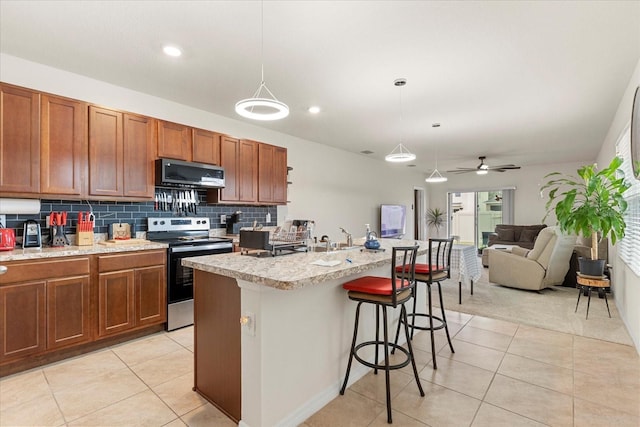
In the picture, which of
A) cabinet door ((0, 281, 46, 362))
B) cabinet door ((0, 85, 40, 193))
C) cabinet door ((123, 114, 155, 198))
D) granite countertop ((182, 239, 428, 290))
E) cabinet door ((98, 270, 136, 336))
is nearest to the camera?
granite countertop ((182, 239, 428, 290))

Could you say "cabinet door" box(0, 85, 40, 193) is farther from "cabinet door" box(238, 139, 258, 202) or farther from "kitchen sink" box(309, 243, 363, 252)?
"kitchen sink" box(309, 243, 363, 252)

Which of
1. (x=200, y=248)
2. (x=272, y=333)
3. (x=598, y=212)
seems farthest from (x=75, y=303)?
(x=598, y=212)

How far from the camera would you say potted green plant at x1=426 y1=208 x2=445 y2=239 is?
10.2 metres

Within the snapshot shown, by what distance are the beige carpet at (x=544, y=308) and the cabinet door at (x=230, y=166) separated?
3.11 meters

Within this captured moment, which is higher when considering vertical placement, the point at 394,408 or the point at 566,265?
the point at 566,265

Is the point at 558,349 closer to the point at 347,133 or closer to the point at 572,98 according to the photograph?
the point at 572,98

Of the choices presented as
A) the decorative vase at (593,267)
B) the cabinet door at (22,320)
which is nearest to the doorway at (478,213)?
the decorative vase at (593,267)

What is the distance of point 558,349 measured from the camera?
2930mm

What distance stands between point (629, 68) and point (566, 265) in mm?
3418

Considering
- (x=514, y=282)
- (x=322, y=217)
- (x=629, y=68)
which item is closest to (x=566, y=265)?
(x=514, y=282)

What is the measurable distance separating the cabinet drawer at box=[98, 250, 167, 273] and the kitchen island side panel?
1.26 meters

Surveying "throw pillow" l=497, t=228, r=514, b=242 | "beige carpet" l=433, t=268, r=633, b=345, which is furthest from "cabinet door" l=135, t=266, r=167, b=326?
"throw pillow" l=497, t=228, r=514, b=242

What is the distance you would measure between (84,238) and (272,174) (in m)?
2.43

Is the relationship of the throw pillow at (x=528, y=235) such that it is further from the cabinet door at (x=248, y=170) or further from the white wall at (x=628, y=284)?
the cabinet door at (x=248, y=170)
